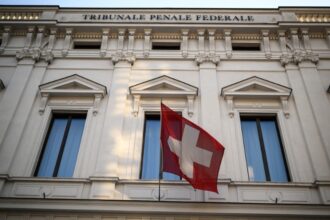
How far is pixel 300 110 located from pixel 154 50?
6645 millimetres

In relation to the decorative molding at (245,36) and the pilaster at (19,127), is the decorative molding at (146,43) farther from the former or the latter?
the pilaster at (19,127)

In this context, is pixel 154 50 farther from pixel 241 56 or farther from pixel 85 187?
pixel 85 187

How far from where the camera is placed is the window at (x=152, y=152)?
11.1 metres

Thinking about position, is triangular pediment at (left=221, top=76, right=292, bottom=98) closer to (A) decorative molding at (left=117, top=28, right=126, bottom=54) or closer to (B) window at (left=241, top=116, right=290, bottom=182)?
(B) window at (left=241, top=116, right=290, bottom=182)

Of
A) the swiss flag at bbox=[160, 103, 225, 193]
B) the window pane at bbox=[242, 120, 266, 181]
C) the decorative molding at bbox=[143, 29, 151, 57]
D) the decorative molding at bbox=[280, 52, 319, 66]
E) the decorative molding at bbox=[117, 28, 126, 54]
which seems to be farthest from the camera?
the decorative molding at bbox=[117, 28, 126, 54]

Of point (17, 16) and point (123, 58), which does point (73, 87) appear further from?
point (17, 16)

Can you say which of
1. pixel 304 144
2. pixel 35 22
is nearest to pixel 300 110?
pixel 304 144

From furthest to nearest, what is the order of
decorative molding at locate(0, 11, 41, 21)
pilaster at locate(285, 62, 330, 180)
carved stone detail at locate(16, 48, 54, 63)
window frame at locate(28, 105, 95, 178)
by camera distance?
decorative molding at locate(0, 11, 41, 21)
carved stone detail at locate(16, 48, 54, 63)
window frame at locate(28, 105, 95, 178)
pilaster at locate(285, 62, 330, 180)

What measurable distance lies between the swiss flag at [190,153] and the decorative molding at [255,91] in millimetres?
2666

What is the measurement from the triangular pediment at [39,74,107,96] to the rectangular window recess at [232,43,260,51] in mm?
6391

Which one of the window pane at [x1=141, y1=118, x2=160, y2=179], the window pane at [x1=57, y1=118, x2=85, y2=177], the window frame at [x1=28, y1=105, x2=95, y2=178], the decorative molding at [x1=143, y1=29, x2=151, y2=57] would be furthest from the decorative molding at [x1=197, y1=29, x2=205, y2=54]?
the window pane at [x1=57, y1=118, x2=85, y2=177]

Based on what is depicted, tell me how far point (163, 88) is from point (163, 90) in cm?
17

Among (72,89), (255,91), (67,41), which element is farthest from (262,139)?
(67,41)

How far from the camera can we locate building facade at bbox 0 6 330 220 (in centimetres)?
989
